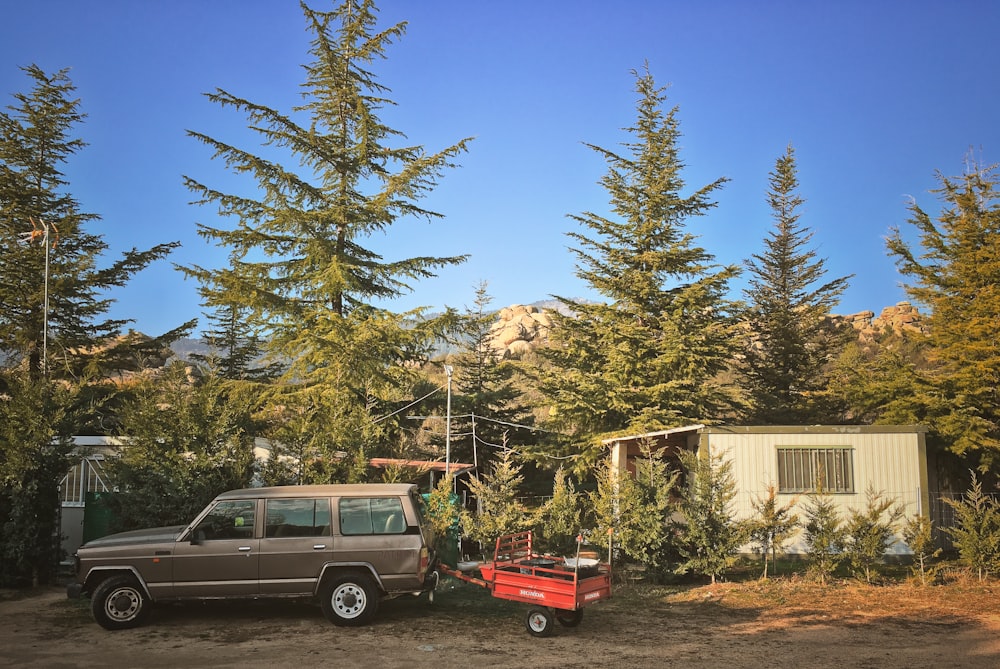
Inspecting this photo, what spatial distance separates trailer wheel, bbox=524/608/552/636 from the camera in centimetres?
968

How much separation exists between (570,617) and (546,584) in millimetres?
931

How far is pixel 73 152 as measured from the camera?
2680cm

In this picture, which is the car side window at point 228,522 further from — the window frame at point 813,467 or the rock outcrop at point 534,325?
the rock outcrop at point 534,325

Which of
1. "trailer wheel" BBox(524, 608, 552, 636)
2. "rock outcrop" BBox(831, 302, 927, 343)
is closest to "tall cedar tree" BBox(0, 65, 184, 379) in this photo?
"trailer wheel" BBox(524, 608, 552, 636)

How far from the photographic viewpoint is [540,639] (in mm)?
9609

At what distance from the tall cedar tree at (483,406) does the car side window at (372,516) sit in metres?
17.4

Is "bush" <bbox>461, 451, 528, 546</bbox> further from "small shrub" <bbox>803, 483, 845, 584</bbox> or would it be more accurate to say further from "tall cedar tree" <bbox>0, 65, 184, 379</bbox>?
"tall cedar tree" <bbox>0, 65, 184, 379</bbox>

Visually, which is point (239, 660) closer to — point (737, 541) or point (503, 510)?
point (503, 510)

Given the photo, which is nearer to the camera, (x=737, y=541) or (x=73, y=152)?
(x=737, y=541)

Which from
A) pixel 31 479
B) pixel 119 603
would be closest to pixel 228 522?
pixel 119 603

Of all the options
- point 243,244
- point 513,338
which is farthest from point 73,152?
point 513,338

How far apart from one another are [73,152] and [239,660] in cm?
2480

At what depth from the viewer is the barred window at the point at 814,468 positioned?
16562 millimetres

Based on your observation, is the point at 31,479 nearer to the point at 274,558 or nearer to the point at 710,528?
the point at 274,558
